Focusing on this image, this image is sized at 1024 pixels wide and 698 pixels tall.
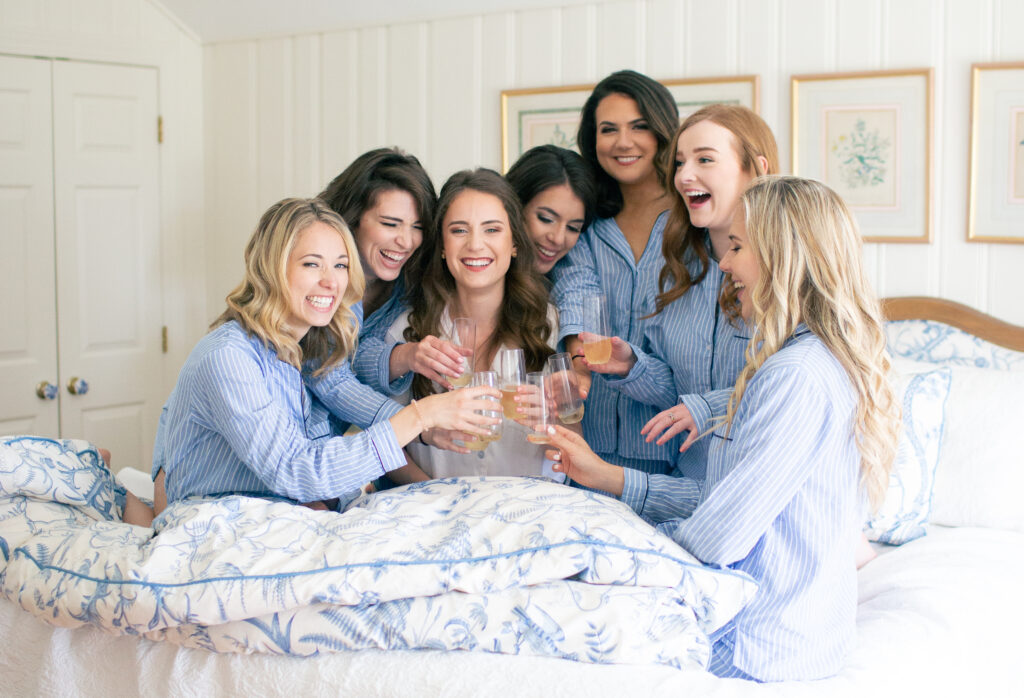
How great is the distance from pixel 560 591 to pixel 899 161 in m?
2.44

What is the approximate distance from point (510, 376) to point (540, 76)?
2265 millimetres

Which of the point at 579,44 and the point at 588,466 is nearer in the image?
the point at 588,466

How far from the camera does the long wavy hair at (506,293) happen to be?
2.51 meters

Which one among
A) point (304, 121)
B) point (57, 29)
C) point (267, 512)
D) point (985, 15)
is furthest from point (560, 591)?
point (57, 29)

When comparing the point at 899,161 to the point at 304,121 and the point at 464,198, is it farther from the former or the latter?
the point at 304,121

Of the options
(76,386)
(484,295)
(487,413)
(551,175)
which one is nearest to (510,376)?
(487,413)

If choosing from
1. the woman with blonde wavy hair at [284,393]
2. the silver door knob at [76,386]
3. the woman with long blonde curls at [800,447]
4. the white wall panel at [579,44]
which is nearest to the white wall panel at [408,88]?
the white wall panel at [579,44]

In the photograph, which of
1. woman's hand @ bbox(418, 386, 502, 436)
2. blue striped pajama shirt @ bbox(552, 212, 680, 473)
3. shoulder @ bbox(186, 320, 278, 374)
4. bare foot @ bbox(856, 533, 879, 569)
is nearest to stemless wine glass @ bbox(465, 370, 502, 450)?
woman's hand @ bbox(418, 386, 502, 436)

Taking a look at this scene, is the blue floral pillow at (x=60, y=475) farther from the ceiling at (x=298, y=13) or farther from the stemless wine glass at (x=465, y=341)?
the ceiling at (x=298, y=13)

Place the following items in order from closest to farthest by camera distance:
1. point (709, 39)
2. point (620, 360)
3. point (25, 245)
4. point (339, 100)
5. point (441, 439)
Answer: point (441, 439), point (620, 360), point (709, 39), point (25, 245), point (339, 100)

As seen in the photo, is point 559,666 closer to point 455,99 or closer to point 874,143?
point 874,143

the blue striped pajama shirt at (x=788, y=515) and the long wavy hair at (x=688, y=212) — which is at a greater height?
the long wavy hair at (x=688, y=212)

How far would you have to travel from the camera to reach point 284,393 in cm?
204

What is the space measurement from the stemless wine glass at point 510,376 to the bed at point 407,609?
0.17 meters
